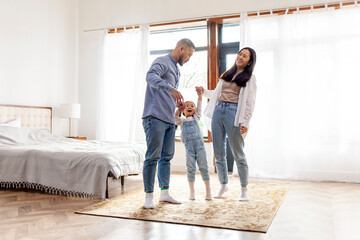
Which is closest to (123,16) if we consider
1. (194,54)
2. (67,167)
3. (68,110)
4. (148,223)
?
(194,54)

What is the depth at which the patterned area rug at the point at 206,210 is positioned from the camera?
94.1 inches

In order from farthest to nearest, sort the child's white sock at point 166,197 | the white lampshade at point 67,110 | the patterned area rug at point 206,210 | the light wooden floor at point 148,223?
1. the white lampshade at point 67,110
2. the child's white sock at point 166,197
3. the patterned area rug at point 206,210
4. the light wooden floor at point 148,223

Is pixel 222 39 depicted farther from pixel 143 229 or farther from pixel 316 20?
pixel 143 229

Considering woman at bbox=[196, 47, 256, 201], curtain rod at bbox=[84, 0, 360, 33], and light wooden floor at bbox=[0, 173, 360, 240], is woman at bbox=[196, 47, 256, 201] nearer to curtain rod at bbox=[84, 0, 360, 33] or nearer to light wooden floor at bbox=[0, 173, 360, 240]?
light wooden floor at bbox=[0, 173, 360, 240]

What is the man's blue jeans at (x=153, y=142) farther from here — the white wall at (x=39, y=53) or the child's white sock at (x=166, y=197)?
the white wall at (x=39, y=53)

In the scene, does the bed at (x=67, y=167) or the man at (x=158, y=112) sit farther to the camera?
the bed at (x=67, y=167)

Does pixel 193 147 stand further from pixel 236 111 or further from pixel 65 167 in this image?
pixel 65 167

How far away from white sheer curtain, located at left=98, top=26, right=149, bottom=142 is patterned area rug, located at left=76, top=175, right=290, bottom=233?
224 cm

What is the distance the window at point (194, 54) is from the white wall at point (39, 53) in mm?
1519

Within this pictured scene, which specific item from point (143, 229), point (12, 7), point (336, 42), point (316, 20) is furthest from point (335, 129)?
point (12, 7)

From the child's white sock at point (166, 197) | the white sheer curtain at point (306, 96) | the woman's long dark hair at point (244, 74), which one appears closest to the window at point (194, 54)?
the white sheer curtain at point (306, 96)

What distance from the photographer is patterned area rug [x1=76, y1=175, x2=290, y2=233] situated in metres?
2.39

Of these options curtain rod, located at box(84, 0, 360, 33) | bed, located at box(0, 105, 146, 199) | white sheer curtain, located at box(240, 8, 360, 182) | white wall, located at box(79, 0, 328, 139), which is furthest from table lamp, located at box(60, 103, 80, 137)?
white sheer curtain, located at box(240, 8, 360, 182)

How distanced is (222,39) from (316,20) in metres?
1.45
